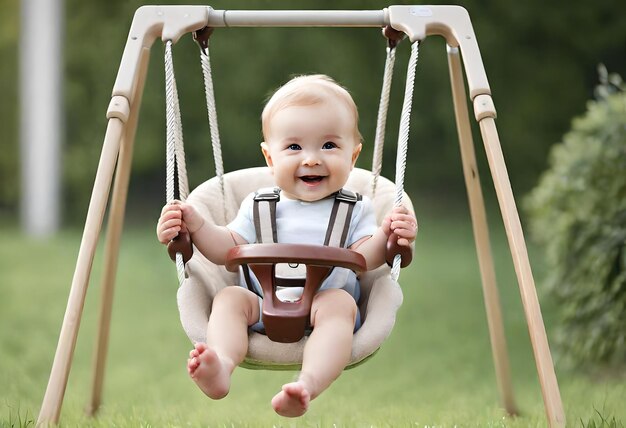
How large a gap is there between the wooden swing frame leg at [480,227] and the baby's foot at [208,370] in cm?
101

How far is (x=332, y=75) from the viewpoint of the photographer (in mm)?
7371

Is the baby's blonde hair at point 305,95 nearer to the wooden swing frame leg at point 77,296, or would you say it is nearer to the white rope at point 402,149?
the white rope at point 402,149

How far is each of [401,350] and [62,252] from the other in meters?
2.94

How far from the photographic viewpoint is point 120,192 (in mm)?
2529

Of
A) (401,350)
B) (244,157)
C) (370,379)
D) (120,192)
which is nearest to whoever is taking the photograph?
(120,192)

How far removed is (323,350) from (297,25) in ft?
2.93

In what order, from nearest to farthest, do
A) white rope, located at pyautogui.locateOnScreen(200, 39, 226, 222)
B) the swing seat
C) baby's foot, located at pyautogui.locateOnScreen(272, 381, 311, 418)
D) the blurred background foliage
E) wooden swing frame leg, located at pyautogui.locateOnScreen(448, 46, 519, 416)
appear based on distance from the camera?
baby's foot, located at pyautogui.locateOnScreen(272, 381, 311, 418)
the swing seat
white rope, located at pyautogui.locateOnScreen(200, 39, 226, 222)
wooden swing frame leg, located at pyautogui.locateOnScreen(448, 46, 519, 416)
the blurred background foliage

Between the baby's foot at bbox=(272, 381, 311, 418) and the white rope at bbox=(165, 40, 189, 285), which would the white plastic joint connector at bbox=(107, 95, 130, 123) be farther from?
the baby's foot at bbox=(272, 381, 311, 418)

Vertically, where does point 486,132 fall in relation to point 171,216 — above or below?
above

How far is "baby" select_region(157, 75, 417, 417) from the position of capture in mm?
1981

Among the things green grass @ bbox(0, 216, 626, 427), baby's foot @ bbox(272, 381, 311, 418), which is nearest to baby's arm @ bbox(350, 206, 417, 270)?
baby's foot @ bbox(272, 381, 311, 418)

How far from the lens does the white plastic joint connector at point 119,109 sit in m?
2.12

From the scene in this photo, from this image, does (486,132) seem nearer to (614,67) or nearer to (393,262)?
(393,262)

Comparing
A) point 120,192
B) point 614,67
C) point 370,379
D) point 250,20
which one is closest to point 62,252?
point 370,379
